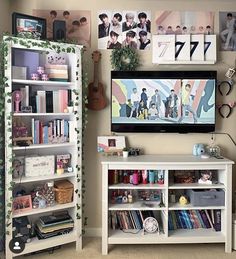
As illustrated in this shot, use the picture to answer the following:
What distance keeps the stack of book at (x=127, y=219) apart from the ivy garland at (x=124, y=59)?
1428 mm

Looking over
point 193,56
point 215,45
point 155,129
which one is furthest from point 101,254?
point 215,45

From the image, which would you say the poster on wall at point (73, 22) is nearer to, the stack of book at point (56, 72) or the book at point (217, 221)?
the stack of book at point (56, 72)

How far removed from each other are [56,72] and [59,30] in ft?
1.59

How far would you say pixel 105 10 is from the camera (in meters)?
2.98

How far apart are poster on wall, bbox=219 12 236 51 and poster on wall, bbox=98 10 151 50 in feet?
2.43

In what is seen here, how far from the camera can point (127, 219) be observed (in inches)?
113

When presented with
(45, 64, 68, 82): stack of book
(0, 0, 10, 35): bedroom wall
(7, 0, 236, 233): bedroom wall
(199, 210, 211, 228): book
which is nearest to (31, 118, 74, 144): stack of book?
(7, 0, 236, 233): bedroom wall

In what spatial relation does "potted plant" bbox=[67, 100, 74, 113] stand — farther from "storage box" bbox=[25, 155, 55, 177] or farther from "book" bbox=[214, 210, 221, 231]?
"book" bbox=[214, 210, 221, 231]

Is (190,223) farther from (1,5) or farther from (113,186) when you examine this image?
(1,5)

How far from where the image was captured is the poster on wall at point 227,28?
9.80ft

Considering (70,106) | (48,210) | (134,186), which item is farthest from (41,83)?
(134,186)

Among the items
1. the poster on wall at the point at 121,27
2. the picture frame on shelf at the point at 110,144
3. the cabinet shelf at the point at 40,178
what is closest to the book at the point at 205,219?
the picture frame on shelf at the point at 110,144

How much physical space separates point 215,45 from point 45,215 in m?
2.32

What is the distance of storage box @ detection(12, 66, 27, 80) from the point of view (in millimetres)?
2502
